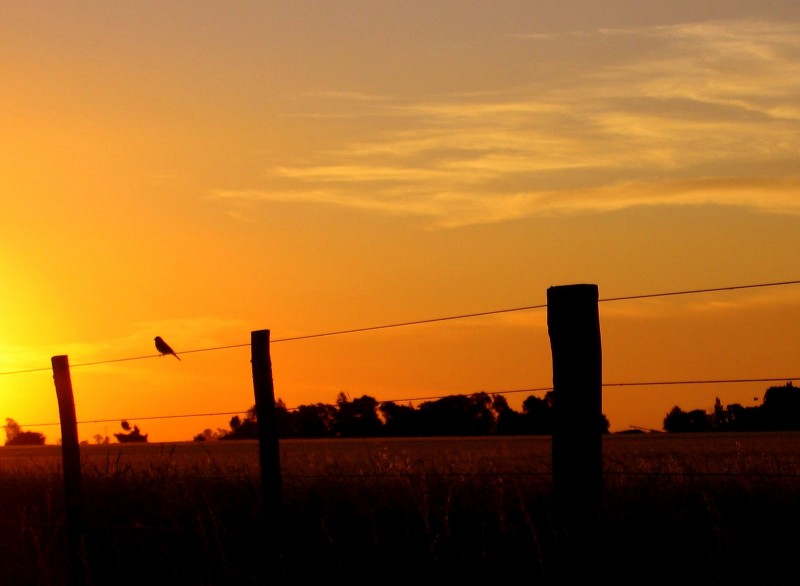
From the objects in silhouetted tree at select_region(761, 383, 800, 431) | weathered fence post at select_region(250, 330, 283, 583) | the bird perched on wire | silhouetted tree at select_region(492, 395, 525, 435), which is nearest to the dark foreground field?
weathered fence post at select_region(250, 330, 283, 583)

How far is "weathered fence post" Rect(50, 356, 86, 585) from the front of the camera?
10344 millimetres

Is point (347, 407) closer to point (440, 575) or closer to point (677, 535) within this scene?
point (440, 575)

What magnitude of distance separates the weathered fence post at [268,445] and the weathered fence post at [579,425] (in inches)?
102

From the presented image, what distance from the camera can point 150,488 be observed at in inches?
468

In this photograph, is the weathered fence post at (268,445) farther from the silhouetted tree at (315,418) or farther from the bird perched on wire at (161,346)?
the bird perched on wire at (161,346)

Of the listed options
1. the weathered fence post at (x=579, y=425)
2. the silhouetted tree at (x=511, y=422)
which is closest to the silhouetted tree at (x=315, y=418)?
the weathered fence post at (x=579, y=425)

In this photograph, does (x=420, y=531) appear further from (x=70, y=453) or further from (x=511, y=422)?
(x=511, y=422)

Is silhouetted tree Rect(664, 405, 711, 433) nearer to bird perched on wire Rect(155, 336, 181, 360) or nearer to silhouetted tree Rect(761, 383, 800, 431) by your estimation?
silhouetted tree Rect(761, 383, 800, 431)

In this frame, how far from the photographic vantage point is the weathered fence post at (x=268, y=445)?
28.4ft

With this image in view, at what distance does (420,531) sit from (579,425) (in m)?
2.38

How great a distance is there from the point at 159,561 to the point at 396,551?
2.02 meters

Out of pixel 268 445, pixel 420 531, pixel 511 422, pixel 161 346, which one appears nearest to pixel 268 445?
pixel 268 445

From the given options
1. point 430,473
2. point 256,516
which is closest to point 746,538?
point 430,473

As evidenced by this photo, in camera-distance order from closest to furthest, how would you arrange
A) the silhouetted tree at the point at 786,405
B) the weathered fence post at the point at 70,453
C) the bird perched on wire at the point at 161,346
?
the silhouetted tree at the point at 786,405
the weathered fence post at the point at 70,453
the bird perched on wire at the point at 161,346
